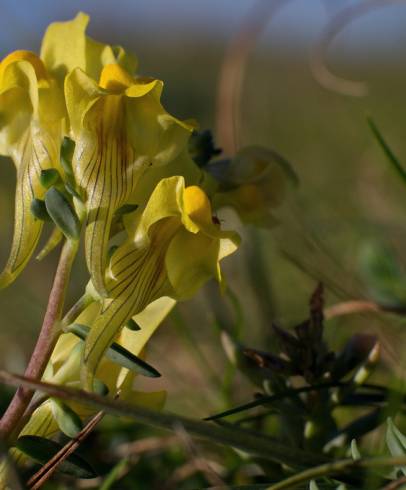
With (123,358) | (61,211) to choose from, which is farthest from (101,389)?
(61,211)

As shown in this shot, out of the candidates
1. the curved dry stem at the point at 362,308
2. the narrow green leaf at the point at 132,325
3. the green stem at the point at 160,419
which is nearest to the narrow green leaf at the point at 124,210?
the narrow green leaf at the point at 132,325

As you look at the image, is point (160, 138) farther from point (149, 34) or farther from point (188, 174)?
point (149, 34)

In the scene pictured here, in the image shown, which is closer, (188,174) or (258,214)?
(188,174)

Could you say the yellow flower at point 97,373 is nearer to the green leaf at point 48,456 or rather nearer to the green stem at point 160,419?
the green leaf at point 48,456

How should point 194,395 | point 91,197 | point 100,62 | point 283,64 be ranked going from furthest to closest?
Result: 1. point 283,64
2. point 194,395
3. point 100,62
4. point 91,197

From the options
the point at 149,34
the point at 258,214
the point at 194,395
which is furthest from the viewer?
the point at 149,34

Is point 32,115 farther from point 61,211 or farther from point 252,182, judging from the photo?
point 252,182

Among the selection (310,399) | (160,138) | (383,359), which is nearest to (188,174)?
(160,138)
